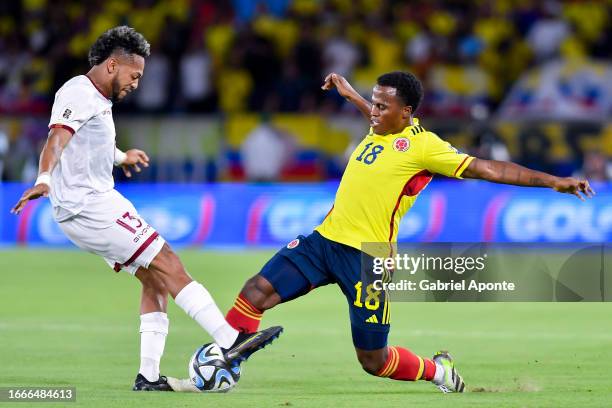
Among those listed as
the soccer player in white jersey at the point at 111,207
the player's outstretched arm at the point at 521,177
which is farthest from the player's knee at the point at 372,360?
the player's outstretched arm at the point at 521,177

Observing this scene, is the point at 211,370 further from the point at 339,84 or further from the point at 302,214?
the point at 302,214

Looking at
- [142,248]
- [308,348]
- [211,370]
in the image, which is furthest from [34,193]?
[308,348]

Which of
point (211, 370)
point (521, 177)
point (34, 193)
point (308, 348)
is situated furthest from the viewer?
point (308, 348)

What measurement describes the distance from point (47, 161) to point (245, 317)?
5.12 ft

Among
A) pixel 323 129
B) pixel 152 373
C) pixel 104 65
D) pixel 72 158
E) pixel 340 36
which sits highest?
pixel 340 36

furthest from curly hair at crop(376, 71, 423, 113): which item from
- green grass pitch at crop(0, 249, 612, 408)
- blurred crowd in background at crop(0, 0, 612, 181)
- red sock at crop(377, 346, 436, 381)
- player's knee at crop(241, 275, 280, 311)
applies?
blurred crowd in background at crop(0, 0, 612, 181)

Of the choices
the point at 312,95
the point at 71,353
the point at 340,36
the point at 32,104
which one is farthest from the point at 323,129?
the point at 71,353

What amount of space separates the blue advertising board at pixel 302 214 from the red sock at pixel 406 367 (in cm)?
1039

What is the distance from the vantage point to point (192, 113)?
73.4 feet

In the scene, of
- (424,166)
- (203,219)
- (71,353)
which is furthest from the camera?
(203,219)

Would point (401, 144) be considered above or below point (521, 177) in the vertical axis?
above

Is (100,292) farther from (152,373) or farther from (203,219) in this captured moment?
(152,373)

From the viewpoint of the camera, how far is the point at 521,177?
745 cm

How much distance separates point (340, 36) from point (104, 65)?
1578cm
